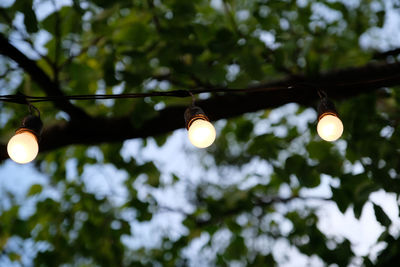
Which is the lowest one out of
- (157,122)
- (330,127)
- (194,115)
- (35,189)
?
(330,127)

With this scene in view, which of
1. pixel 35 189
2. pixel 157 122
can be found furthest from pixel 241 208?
pixel 35 189

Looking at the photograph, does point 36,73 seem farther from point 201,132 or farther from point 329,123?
point 329,123

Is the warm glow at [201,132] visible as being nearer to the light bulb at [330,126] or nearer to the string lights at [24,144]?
the light bulb at [330,126]

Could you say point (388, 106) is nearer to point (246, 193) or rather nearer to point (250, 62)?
point (246, 193)

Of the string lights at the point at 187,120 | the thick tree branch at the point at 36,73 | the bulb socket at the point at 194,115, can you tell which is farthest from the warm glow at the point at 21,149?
the thick tree branch at the point at 36,73

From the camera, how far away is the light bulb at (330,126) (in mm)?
1481

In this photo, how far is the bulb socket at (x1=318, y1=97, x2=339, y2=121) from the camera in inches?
58.9

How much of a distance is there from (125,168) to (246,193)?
1.02m

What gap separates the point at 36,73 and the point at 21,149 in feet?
3.11

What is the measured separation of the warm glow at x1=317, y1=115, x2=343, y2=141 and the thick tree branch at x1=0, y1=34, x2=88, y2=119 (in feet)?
5.31

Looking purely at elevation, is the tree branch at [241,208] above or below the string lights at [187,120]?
above

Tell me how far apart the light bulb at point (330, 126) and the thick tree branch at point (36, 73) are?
1619mm

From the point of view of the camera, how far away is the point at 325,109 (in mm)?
1516

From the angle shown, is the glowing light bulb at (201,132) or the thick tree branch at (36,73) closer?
the glowing light bulb at (201,132)
